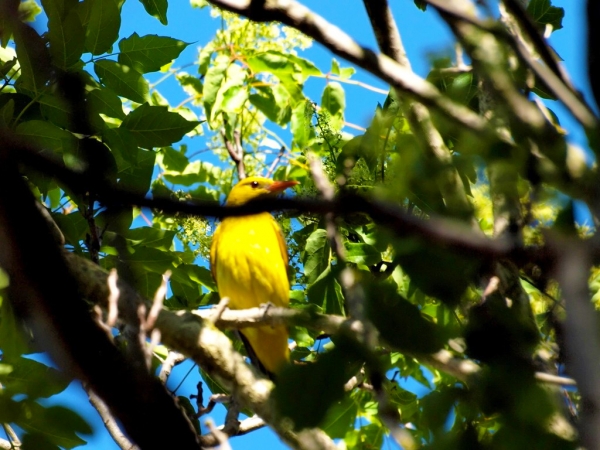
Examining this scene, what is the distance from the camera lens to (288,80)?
529 centimetres

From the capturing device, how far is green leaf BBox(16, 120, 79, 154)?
10.6 ft

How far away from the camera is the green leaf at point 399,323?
1.19 m

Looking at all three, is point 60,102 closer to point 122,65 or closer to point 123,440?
point 122,65

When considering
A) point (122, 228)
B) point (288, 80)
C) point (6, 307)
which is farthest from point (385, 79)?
point (288, 80)

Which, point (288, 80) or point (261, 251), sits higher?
point (288, 80)

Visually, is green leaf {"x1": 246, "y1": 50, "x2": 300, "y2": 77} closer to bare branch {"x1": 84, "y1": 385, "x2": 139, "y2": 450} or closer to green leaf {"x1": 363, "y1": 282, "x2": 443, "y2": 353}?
bare branch {"x1": 84, "y1": 385, "x2": 139, "y2": 450}

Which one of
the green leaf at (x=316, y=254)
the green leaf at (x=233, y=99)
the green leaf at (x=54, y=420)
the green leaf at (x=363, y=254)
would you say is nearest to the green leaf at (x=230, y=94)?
the green leaf at (x=233, y=99)

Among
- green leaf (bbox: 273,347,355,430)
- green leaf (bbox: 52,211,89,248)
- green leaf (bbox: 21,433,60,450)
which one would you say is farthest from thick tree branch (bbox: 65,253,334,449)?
green leaf (bbox: 273,347,355,430)

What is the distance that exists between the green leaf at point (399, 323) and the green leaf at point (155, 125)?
2.47 metres

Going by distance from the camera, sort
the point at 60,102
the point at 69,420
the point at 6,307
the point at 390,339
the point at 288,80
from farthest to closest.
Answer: the point at 288,80
the point at 60,102
the point at 6,307
the point at 69,420
the point at 390,339

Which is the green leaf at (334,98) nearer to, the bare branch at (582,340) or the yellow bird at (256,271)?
the yellow bird at (256,271)

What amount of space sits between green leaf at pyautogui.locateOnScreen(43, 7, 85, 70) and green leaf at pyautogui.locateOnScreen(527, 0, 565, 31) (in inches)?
71.5

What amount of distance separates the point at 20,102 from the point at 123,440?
1.58 metres

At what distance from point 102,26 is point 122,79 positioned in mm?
276
